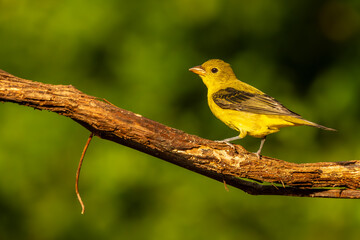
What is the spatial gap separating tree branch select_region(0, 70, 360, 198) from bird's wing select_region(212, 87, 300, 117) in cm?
63

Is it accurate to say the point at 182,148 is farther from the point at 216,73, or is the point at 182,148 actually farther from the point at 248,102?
the point at 216,73

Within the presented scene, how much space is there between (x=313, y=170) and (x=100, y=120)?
5.11ft

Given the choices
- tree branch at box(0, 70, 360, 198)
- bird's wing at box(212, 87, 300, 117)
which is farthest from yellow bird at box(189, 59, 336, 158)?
tree branch at box(0, 70, 360, 198)

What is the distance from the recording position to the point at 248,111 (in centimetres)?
439

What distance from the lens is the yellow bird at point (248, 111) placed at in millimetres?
4180

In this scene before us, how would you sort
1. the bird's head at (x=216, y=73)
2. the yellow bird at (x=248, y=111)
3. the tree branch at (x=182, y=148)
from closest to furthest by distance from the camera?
the tree branch at (x=182, y=148), the yellow bird at (x=248, y=111), the bird's head at (x=216, y=73)

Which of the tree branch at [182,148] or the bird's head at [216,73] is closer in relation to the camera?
the tree branch at [182,148]

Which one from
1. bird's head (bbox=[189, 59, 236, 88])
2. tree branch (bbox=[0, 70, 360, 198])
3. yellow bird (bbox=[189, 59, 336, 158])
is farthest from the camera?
bird's head (bbox=[189, 59, 236, 88])

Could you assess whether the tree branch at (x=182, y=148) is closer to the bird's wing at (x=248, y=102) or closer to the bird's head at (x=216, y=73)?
the bird's wing at (x=248, y=102)

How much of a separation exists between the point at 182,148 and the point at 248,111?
1156 mm

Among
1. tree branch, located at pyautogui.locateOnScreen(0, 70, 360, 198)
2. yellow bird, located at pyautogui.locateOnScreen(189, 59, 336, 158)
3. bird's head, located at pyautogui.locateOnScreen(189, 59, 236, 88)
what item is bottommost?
tree branch, located at pyautogui.locateOnScreen(0, 70, 360, 198)

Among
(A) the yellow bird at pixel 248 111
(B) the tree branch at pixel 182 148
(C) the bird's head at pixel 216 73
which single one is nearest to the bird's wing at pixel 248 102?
(A) the yellow bird at pixel 248 111

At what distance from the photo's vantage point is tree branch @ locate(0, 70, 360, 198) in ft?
10.3

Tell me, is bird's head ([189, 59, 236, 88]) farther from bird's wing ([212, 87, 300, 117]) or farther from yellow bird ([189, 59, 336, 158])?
bird's wing ([212, 87, 300, 117])
